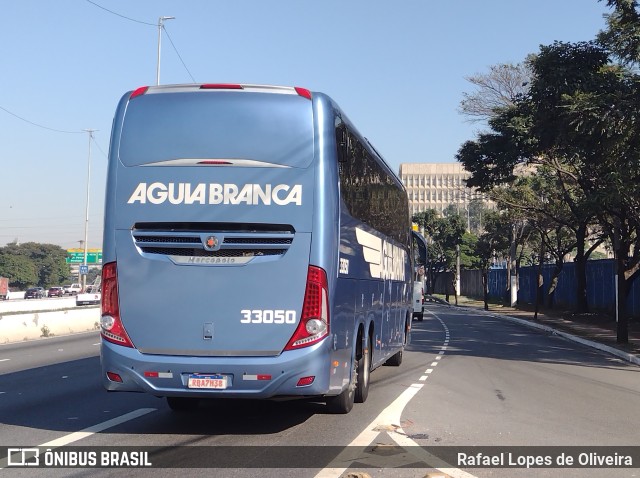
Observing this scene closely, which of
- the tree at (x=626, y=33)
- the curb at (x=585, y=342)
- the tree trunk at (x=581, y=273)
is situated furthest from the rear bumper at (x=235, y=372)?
the tree trunk at (x=581, y=273)

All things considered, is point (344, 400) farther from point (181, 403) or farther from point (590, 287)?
point (590, 287)

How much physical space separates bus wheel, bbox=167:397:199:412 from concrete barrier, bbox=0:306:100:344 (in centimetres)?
1631

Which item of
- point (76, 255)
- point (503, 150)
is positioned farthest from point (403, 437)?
point (76, 255)

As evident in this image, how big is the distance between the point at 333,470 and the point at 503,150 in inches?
1177

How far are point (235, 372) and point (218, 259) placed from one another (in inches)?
48.9

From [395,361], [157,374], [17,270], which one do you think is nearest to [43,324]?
[395,361]

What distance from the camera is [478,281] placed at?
88438 mm

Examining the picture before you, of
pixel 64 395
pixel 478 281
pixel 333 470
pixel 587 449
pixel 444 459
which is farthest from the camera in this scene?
pixel 478 281

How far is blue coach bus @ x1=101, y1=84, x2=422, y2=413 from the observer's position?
27.8 ft

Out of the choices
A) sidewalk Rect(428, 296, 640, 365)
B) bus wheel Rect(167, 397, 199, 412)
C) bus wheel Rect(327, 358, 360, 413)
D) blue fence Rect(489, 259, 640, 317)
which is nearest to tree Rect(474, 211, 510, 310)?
blue fence Rect(489, 259, 640, 317)

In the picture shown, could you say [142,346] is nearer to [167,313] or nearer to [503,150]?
[167,313]

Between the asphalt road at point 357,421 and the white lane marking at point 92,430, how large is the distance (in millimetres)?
16

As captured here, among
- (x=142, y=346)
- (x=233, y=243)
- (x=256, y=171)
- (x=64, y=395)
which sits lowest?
(x=64, y=395)

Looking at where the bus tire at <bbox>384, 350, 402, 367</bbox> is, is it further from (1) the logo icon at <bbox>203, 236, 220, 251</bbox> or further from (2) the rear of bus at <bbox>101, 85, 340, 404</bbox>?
(1) the logo icon at <bbox>203, 236, 220, 251</bbox>
